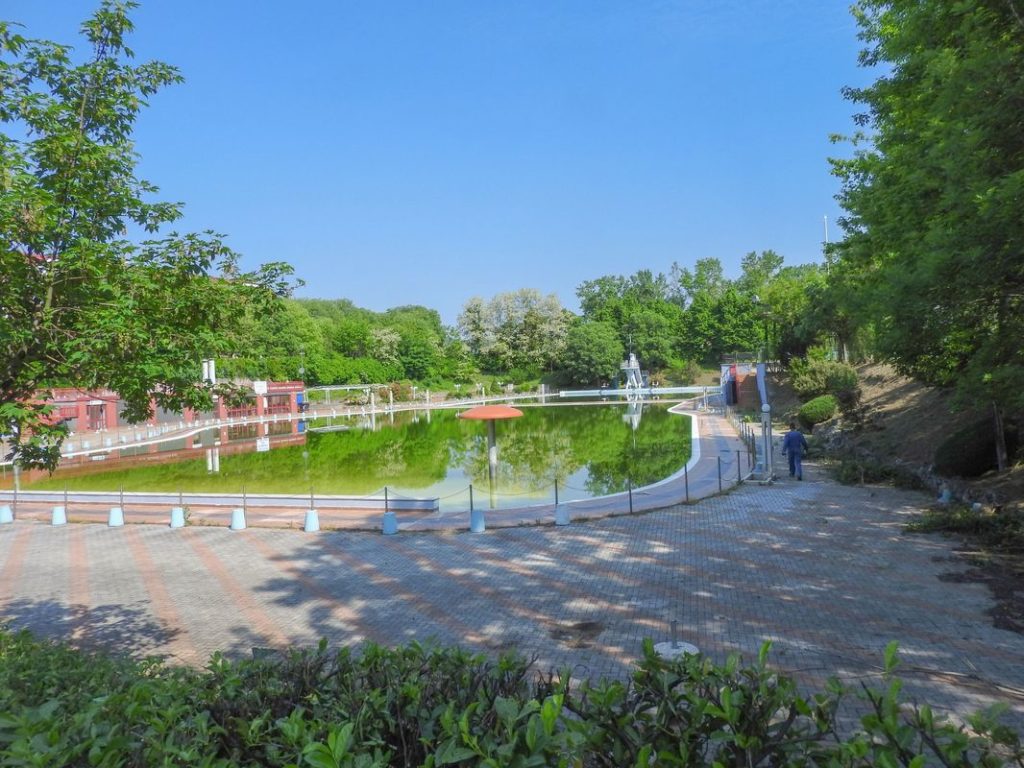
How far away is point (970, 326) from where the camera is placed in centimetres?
1023

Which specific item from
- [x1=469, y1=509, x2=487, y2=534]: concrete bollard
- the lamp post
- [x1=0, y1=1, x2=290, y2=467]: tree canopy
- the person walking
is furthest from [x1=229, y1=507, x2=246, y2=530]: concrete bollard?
the person walking

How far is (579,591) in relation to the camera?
9.27 m

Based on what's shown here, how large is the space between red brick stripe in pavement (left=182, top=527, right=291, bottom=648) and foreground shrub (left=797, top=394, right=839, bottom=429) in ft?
77.3

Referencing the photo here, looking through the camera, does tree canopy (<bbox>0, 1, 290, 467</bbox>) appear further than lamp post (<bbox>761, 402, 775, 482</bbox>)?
No

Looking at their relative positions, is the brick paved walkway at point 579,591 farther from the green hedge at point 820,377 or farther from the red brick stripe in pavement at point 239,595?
the green hedge at point 820,377

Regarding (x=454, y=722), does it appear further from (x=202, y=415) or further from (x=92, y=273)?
(x=202, y=415)

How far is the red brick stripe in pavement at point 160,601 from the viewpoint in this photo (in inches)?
305

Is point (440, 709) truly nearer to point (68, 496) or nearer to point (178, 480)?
point (68, 496)

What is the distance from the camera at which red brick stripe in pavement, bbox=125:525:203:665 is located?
25.4 ft

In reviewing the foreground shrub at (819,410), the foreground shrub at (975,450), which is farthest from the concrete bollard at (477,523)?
the foreground shrub at (819,410)

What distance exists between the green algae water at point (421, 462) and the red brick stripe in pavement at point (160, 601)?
6.18 m

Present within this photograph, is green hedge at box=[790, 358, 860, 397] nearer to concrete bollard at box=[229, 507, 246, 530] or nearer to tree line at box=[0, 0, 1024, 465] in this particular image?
tree line at box=[0, 0, 1024, 465]

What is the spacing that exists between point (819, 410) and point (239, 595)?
967 inches

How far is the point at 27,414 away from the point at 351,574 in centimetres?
651
